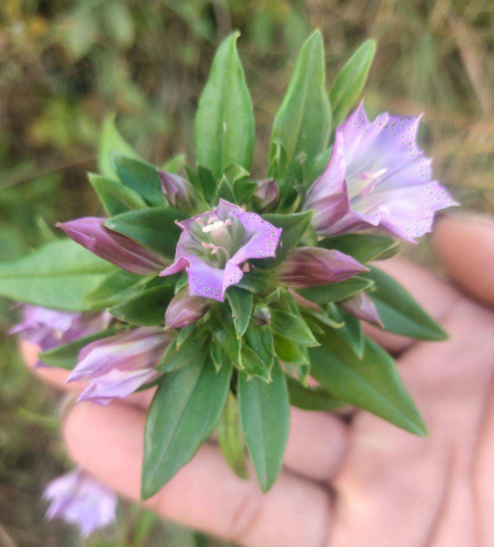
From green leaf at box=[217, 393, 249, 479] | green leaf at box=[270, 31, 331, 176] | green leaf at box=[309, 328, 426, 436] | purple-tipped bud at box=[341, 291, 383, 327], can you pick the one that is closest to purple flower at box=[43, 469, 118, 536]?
green leaf at box=[217, 393, 249, 479]

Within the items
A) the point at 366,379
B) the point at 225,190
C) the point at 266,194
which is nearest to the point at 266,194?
the point at 266,194

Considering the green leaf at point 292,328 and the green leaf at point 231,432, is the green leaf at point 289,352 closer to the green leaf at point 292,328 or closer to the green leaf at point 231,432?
the green leaf at point 292,328

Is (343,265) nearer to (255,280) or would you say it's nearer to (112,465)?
(255,280)

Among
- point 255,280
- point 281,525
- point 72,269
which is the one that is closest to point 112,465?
point 281,525

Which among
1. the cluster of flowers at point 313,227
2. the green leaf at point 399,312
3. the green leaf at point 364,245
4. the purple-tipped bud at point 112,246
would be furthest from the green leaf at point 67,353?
the green leaf at point 399,312

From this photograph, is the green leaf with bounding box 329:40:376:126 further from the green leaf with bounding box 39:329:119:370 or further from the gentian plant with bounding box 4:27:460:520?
the green leaf with bounding box 39:329:119:370

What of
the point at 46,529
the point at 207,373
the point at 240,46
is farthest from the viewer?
the point at 46,529
